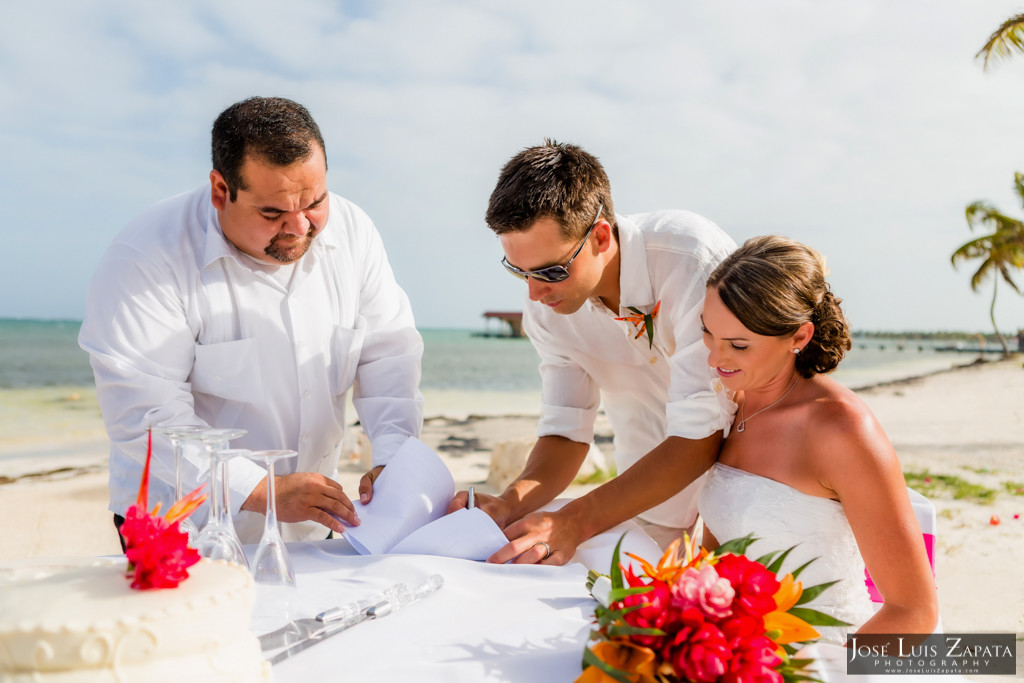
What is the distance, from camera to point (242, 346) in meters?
3.04

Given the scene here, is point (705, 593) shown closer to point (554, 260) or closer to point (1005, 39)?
point (554, 260)

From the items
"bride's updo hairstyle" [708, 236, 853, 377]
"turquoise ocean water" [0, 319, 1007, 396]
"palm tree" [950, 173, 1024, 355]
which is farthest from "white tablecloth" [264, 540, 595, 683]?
"palm tree" [950, 173, 1024, 355]

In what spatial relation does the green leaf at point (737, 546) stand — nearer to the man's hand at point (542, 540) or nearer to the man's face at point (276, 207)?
the man's hand at point (542, 540)

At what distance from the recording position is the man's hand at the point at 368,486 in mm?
2604

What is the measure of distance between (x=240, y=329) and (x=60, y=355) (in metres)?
35.8

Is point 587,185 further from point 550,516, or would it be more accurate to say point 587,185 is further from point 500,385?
point 500,385

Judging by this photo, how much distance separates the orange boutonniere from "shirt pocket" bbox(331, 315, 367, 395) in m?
1.15

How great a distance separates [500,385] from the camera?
100 ft

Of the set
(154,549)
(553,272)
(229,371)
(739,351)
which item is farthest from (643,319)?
(154,549)

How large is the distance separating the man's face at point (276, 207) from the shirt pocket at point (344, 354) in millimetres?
424

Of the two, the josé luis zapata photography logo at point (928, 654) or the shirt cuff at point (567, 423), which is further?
the shirt cuff at point (567, 423)

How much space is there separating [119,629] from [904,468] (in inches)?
470

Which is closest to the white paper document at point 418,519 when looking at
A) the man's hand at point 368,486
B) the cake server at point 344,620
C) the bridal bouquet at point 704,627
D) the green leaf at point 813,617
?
the man's hand at point 368,486

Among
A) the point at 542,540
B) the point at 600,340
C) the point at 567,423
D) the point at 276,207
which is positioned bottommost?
the point at 542,540
